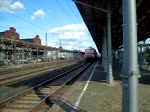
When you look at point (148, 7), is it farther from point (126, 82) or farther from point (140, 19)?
point (126, 82)

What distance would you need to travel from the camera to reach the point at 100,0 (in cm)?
1897

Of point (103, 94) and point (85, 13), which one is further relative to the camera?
point (85, 13)

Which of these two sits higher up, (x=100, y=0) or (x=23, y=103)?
(x=100, y=0)

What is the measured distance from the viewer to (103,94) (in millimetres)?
13211

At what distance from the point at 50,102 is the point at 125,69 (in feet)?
24.8

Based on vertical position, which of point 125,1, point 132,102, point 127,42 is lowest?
point 132,102

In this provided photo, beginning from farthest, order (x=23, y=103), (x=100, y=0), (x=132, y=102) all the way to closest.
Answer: (x=100, y=0) → (x=23, y=103) → (x=132, y=102)

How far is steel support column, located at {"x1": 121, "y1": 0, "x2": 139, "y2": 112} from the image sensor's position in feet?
19.3

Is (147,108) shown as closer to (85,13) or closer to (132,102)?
(132,102)

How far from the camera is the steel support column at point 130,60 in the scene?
5.89 m

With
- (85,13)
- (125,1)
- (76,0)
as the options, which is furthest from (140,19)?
(125,1)

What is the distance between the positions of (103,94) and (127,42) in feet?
24.6

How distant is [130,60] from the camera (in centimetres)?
589

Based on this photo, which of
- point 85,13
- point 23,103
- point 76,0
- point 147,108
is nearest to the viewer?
point 147,108
